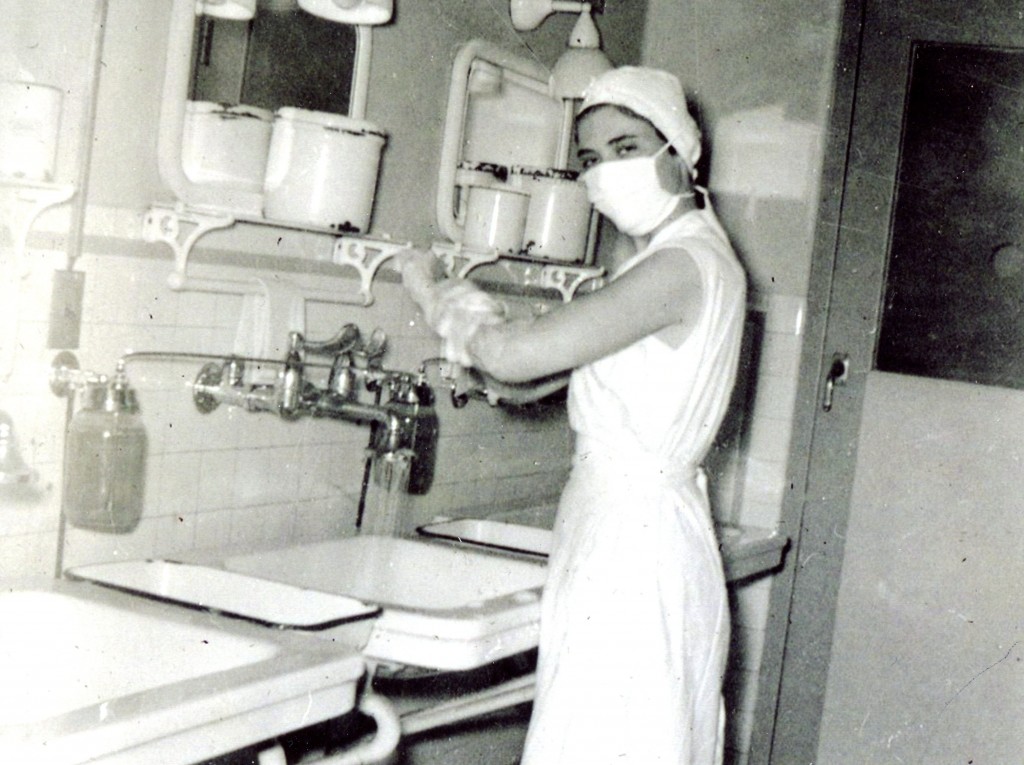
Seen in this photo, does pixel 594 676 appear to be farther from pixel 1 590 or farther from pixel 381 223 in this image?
pixel 381 223

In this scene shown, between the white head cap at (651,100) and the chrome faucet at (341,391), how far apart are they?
2.08 ft

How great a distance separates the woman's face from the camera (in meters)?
1.94

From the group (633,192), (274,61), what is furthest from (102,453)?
(633,192)

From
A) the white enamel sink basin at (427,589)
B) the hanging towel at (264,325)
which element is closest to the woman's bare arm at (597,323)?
the white enamel sink basin at (427,589)

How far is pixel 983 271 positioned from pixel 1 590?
8.76ft

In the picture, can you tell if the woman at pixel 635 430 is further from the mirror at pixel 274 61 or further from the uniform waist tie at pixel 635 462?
the mirror at pixel 274 61

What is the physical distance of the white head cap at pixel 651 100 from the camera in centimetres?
191

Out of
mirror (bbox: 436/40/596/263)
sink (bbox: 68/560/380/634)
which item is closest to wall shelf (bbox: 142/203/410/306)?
mirror (bbox: 436/40/596/263)

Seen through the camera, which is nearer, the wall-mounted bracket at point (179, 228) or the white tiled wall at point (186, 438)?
the white tiled wall at point (186, 438)

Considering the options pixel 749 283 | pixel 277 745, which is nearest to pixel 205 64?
pixel 277 745

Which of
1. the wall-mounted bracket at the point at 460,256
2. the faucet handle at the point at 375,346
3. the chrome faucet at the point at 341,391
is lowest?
the chrome faucet at the point at 341,391

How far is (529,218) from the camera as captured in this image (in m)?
2.80

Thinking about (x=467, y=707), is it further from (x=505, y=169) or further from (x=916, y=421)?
(x=916, y=421)

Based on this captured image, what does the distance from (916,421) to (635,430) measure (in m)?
1.71
